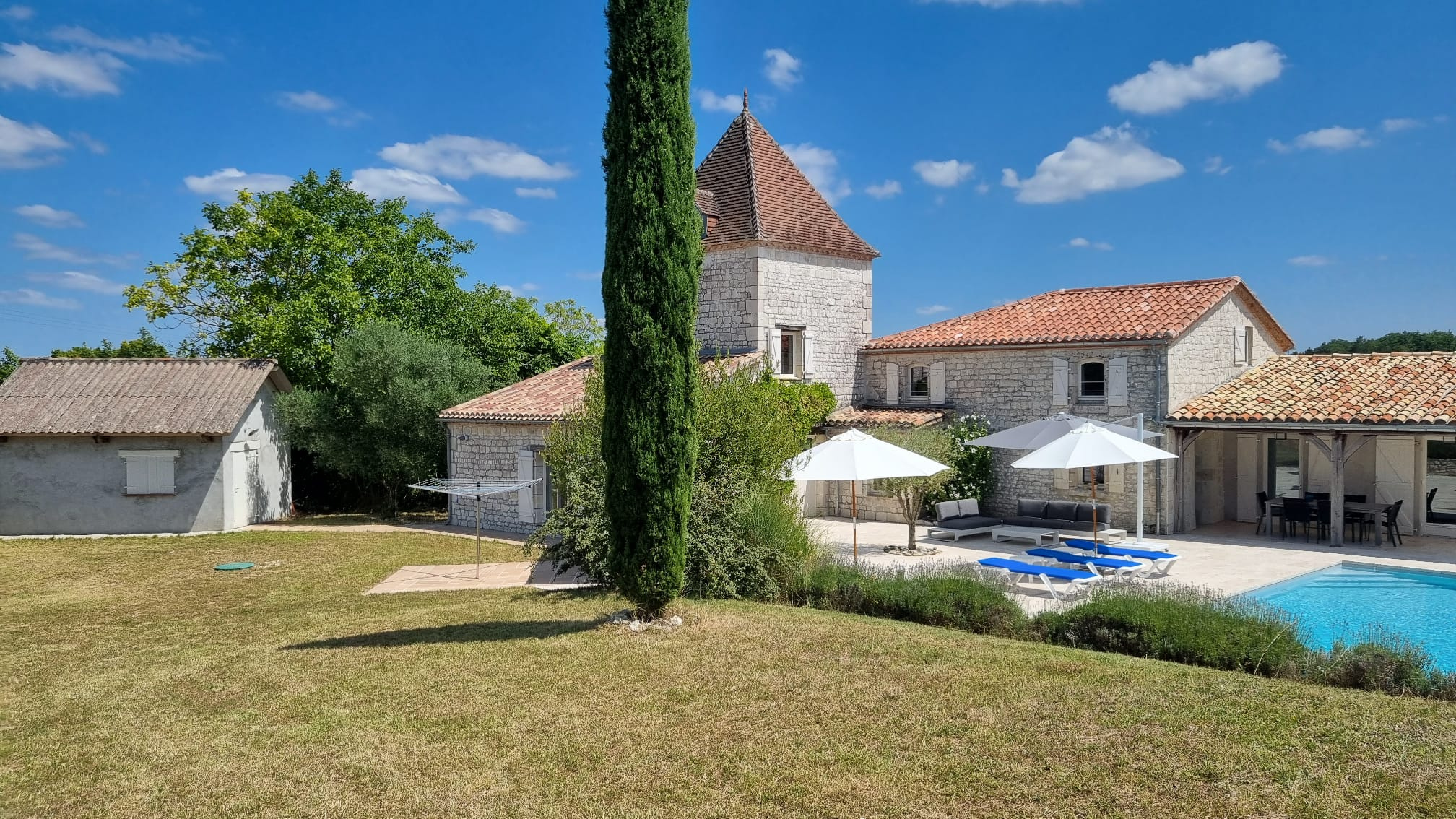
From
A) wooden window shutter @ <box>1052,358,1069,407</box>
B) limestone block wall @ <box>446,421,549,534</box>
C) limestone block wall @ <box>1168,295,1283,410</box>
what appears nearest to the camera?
limestone block wall @ <box>1168,295,1283,410</box>

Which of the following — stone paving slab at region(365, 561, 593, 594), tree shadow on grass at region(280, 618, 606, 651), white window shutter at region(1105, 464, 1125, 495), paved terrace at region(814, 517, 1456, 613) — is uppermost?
white window shutter at region(1105, 464, 1125, 495)

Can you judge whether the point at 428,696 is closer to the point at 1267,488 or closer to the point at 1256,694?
the point at 1256,694

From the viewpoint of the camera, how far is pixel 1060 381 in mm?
20172

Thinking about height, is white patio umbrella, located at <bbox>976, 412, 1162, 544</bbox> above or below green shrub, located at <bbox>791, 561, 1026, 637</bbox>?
above

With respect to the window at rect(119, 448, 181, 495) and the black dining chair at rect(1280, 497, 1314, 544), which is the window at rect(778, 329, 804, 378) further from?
the window at rect(119, 448, 181, 495)

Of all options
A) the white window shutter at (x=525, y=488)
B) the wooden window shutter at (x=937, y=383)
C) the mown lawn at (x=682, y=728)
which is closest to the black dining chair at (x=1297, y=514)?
the wooden window shutter at (x=937, y=383)

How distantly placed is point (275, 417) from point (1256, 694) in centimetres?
2410

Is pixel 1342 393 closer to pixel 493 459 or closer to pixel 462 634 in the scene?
pixel 462 634

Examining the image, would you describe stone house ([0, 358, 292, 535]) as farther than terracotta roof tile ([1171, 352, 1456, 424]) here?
Yes

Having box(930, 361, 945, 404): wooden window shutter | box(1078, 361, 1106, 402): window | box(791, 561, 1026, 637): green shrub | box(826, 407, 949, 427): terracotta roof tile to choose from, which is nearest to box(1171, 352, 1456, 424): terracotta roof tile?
box(1078, 361, 1106, 402): window

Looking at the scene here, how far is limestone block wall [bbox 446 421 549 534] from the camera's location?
2025 cm

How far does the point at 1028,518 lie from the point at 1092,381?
3.48 meters

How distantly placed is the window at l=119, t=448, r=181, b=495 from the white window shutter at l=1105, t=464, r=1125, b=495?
21290mm

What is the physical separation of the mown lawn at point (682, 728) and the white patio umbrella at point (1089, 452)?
5644mm
